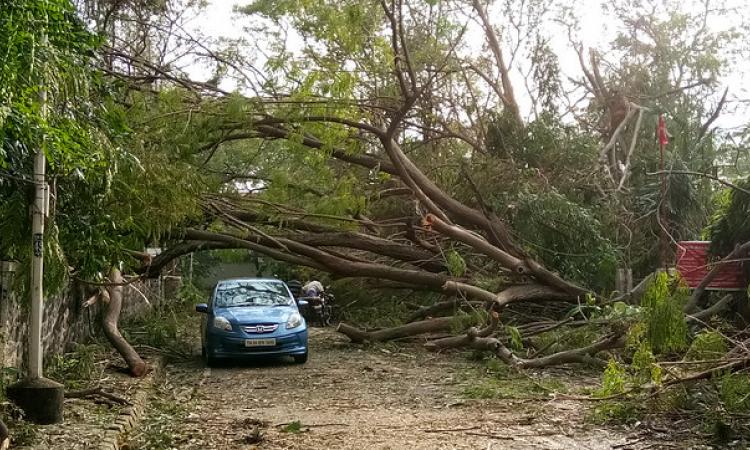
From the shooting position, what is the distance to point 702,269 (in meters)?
11.5

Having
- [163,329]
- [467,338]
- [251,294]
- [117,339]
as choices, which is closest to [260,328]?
[251,294]

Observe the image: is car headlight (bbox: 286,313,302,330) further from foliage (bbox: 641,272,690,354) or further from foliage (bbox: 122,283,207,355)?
foliage (bbox: 641,272,690,354)

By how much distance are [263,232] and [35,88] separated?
898cm

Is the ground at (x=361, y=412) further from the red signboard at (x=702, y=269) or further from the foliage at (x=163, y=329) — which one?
the red signboard at (x=702, y=269)

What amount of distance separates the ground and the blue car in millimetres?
304

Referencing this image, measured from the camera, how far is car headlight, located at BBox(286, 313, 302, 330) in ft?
42.2

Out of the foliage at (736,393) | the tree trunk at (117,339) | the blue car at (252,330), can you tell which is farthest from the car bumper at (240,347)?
the foliage at (736,393)

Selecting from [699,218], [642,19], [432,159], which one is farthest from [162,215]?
[642,19]

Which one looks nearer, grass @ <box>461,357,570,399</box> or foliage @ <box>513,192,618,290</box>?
grass @ <box>461,357,570,399</box>

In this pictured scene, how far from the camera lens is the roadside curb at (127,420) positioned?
666 cm

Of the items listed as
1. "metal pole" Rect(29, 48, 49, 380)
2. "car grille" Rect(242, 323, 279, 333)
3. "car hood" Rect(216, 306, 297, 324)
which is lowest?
"car grille" Rect(242, 323, 279, 333)

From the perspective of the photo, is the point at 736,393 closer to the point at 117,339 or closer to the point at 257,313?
the point at 117,339

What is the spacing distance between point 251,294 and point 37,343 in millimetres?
7342

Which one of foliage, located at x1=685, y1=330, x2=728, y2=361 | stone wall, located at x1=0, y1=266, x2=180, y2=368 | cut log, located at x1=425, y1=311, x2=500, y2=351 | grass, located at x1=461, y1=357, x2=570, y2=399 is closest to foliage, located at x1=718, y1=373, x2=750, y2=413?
foliage, located at x1=685, y1=330, x2=728, y2=361
